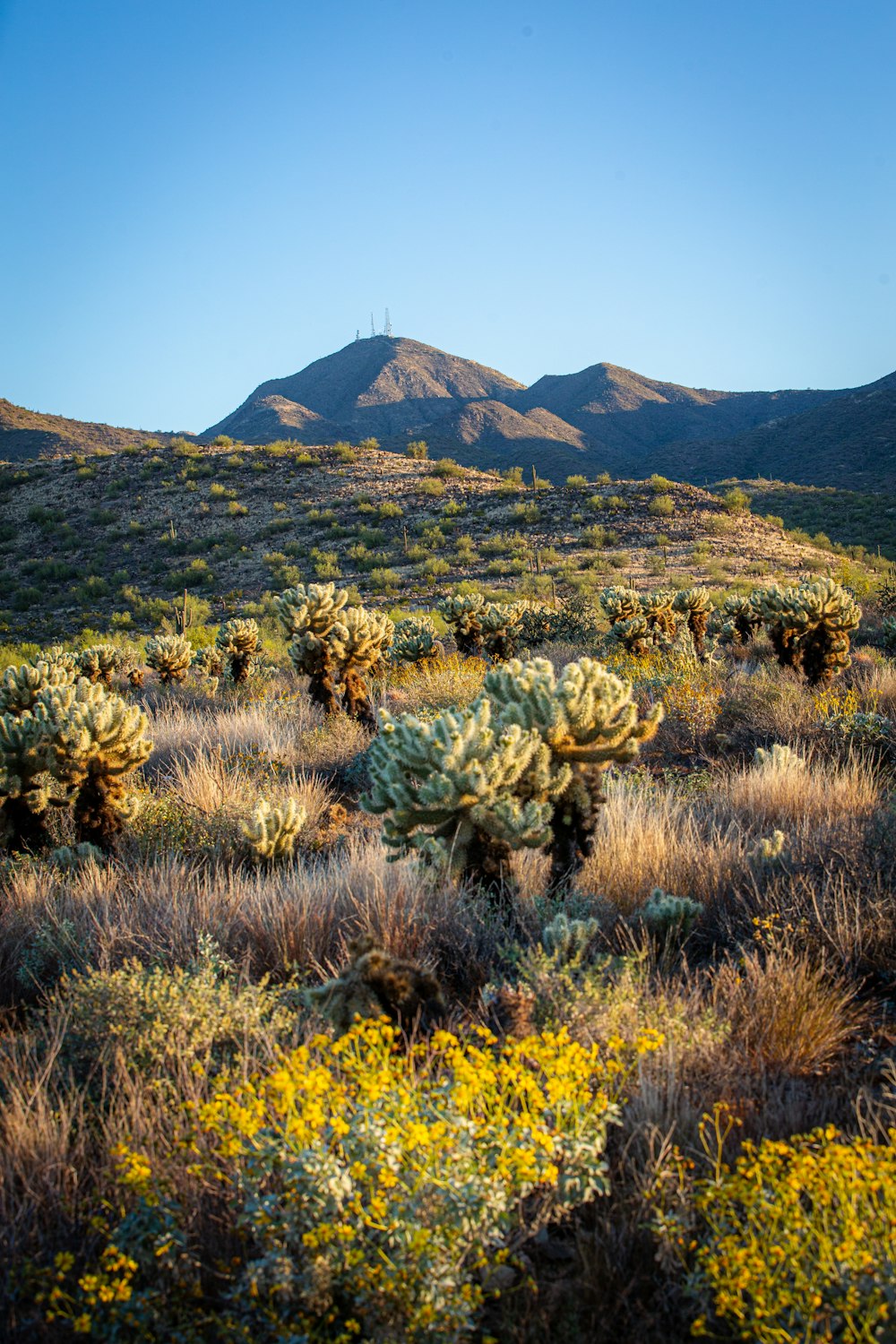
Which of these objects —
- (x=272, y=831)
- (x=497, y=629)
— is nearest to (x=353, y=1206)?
(x=272, y=831)

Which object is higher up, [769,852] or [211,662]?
[211,662]

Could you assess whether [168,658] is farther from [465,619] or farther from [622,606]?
[622,606]

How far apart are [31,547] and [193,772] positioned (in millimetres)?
29813

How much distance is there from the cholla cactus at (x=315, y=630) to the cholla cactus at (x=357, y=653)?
0.08 meters

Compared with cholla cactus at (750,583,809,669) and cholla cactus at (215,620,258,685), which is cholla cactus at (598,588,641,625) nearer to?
cholla cactus at (750,583,809,669)

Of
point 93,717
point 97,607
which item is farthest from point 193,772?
point 97,607

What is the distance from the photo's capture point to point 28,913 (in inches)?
166

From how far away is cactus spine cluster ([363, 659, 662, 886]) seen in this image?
150 inches

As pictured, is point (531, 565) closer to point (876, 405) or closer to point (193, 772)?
point (193, 772)

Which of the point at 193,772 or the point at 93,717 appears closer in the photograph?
the point at 93,717

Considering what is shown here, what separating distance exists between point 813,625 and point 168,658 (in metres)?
9.77

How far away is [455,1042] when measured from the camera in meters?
2.44

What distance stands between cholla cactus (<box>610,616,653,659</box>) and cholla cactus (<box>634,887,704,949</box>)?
9.18 meters

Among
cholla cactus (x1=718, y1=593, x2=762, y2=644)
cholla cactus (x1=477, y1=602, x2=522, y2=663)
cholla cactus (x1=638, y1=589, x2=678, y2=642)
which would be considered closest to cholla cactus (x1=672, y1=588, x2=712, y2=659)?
cholla cactus (x1=638, y1=589, x2=678, y2=642)
